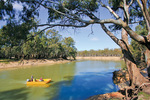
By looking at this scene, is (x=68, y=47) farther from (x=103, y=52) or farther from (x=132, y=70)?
(x=132, y=70)

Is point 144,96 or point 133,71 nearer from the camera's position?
point 144,96

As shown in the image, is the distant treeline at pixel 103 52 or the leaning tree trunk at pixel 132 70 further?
the distant treeline at pixel 103 52

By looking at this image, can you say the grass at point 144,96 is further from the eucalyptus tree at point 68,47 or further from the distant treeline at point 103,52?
the distant treeline at point 103,52

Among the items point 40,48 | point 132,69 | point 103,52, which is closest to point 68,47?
point 40,48

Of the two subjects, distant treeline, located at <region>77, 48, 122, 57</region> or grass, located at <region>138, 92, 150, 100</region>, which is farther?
distant treeline, located at <region>77, 48, 122, 57</region>

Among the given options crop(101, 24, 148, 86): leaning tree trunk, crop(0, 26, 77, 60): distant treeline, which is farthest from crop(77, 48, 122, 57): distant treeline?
crop(101, 24, 148, 86): leaning tree trunk

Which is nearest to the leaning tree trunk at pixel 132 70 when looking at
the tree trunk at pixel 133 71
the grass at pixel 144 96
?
the tree trunk at pixel 133 71

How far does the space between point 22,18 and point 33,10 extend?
1.83ft

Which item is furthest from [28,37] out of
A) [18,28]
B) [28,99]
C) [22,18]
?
[28,99]

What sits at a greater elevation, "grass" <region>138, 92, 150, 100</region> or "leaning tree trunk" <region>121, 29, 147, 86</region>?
"leaning tree trunk" <region>121, 29, 147, 86</region>

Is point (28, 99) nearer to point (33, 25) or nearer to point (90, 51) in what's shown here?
point (33, 25)

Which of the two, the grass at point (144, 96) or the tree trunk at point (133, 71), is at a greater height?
the tree trunk at point (133, 71)

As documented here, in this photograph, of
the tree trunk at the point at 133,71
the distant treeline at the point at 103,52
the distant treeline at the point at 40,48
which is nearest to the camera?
the tree trunk at the point at 133,71

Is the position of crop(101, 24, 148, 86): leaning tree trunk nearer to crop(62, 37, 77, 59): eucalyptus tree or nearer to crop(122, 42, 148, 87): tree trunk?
crop(122, 42, 148, 87): tree trunk
